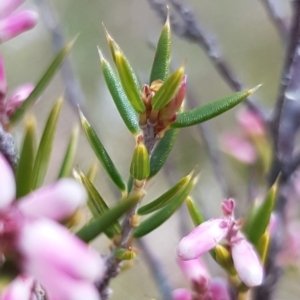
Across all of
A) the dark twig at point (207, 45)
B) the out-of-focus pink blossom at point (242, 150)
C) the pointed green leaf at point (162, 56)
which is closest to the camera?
the pointed green leaf at point (162, 56)

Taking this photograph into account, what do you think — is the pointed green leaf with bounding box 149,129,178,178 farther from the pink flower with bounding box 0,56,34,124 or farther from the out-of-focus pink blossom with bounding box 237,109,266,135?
the out-of-focus pink blossom with bounding box 237,109,266,135

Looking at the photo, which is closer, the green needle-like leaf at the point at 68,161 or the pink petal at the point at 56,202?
the pink petal at the point at 56,202

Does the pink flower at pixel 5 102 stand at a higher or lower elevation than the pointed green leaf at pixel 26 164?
higher

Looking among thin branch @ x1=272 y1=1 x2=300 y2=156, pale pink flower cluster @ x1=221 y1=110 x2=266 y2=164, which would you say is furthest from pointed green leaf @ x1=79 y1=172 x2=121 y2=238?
pale pink flower cluster @ x1=221 y1=110 x2=266 y2=164

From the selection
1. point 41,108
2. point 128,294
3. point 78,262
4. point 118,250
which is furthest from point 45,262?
point 41,108

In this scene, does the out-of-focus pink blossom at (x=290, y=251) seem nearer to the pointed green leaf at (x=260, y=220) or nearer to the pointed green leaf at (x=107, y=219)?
the pointed green leaf at (x=260, y=220)

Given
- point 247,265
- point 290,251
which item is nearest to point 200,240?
point 247,265

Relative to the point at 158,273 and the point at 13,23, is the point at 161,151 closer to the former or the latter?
the point at 13,23

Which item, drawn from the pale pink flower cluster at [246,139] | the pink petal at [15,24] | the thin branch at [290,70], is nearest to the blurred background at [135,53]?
the pale pink flower cluster at [246,139]
